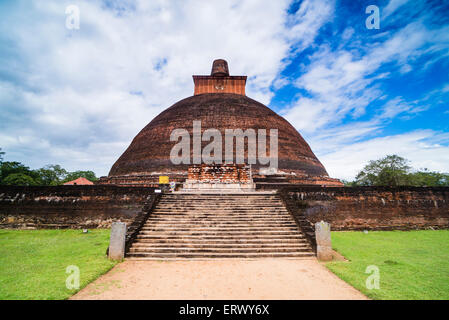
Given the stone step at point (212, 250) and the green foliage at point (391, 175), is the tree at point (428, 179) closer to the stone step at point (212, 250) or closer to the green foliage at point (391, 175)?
the green foliage at point (391, 175)

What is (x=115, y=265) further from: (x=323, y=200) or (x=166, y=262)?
(x=323, y=200)

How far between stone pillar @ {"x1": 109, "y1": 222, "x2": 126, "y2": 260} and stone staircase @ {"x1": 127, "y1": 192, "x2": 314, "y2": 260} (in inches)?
10.1

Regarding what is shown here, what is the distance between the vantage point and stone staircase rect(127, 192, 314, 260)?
5.02 m

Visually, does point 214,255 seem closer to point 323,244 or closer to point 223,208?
point 223,208

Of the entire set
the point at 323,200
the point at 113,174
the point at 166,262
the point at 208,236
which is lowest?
the point at 166,262

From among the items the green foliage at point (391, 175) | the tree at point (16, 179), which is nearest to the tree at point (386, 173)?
the green foliage at point (391, 175)

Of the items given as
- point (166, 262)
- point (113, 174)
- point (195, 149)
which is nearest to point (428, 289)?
point (166, 262)

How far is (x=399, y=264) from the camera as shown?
4316mm

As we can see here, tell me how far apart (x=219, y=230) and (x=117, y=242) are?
8.09 feet

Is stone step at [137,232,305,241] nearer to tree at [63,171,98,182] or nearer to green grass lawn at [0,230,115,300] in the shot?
green grass lawn at [0,230,115,300]

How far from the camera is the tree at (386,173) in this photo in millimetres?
19375

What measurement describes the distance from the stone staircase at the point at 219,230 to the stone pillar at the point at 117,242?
0.26 metres
